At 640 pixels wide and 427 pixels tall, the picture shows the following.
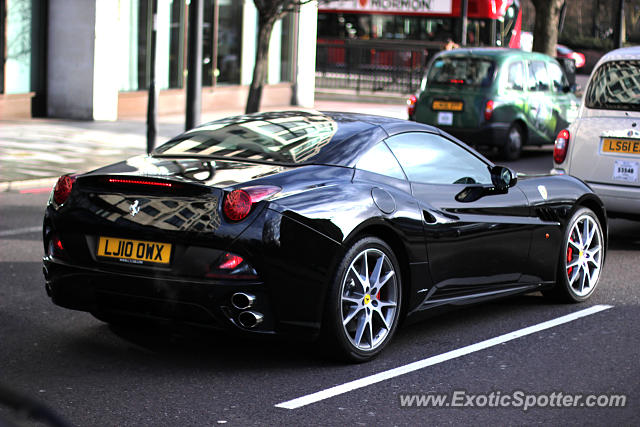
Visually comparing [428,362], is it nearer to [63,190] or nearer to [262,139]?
[262,139]

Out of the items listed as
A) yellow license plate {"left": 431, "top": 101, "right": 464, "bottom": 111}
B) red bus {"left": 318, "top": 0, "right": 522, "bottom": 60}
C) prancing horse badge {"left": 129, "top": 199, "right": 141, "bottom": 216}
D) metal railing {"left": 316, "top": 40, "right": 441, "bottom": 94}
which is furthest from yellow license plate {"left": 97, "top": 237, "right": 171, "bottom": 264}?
red bus {"left": 318, "top": 0, "right": 522, "bottom": 60}

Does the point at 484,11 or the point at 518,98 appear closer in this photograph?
the point at 518,98

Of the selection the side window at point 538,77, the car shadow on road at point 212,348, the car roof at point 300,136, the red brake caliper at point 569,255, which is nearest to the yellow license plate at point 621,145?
the red brake caliper at point 569,255

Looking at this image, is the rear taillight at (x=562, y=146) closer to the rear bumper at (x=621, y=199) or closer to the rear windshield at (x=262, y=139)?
the rear bumper at (x=621, y=199)

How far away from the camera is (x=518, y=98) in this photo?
60.5ft

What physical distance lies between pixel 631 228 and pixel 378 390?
696 cm

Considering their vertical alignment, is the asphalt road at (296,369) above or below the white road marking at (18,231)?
below

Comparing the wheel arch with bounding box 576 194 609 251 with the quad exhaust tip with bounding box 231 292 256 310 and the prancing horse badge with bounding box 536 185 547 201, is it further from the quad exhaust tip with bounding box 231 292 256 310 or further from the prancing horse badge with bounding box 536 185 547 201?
the quad exhaust tip with bounding box 231 292 256 310

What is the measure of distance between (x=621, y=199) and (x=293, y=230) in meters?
5.26

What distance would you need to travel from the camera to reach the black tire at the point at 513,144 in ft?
60.2

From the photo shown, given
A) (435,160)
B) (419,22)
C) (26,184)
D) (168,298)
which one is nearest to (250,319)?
(168,298)

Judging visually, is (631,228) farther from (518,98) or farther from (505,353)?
(518,98)

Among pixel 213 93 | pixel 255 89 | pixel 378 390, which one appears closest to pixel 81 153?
pixel 255 89

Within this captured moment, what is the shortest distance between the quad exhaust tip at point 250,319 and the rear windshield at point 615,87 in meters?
5.78
